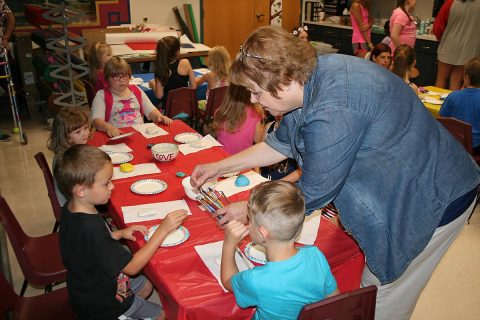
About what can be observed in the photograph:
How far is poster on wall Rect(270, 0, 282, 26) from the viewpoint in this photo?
9.12 m

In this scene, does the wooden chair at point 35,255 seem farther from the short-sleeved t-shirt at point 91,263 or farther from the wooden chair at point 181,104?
the wooden chair at point 181,104

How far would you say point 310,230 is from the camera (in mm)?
2006

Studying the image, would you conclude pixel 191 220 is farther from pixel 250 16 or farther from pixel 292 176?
pixel 250 16

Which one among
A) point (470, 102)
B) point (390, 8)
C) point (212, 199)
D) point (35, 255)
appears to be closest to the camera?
point (212, 199)

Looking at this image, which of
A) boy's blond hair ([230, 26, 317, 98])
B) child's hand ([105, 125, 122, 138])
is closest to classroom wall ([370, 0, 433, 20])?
child's hand ([105, 125, 122, 138])

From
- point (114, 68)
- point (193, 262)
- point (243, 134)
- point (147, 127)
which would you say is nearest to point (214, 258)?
point (193, 262)

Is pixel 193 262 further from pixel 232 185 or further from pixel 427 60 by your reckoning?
pixel 427 60

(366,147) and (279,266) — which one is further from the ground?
(366,147)

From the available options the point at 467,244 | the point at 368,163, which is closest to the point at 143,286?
the point at 368,163

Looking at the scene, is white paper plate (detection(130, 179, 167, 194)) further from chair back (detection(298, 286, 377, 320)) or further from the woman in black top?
the woman in black top

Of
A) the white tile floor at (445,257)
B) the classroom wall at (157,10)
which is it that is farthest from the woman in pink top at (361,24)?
the white tile floor at (445,257)

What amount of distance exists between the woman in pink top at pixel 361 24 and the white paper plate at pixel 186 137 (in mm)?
4497

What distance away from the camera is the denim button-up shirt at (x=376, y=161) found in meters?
1.41

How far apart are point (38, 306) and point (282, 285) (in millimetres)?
1205
